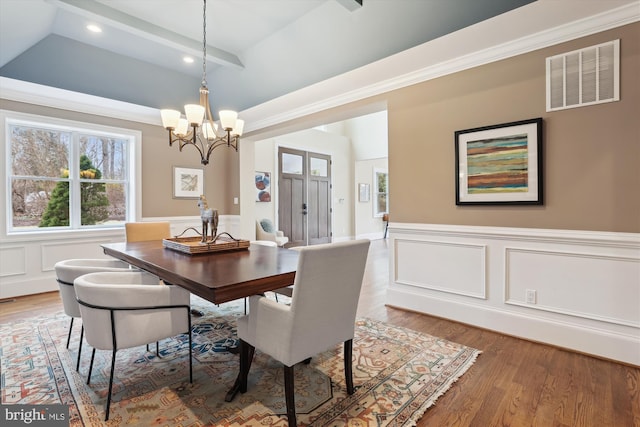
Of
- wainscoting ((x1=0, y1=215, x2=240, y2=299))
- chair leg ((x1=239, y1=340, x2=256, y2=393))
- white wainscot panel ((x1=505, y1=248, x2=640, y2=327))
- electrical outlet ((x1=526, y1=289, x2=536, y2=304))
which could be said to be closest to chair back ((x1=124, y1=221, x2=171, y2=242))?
wainscoting ((x1=0, y1=215, x2=240, y2=299))

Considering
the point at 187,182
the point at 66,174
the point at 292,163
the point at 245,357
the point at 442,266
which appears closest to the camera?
the point at 245,357

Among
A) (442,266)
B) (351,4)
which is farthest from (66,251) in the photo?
(442,266)

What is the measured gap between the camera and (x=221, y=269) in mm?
1804

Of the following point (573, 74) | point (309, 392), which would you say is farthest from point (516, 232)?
point (309, 392)

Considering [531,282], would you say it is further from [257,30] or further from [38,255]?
[38,255]

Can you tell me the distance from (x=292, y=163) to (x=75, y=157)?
4.33 m

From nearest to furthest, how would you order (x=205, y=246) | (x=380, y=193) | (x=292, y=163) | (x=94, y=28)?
(x=205, y=246), (x=94, y=28), (x=292, y=163), (x=380, y=193)

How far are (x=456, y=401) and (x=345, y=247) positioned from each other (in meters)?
1.14

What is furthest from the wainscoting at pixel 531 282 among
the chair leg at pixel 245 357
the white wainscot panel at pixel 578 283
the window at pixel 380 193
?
the window at pixel 380 193

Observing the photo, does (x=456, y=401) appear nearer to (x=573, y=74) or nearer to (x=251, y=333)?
(x=251, y=333)

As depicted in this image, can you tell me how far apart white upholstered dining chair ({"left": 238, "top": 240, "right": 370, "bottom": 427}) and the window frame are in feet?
12.6

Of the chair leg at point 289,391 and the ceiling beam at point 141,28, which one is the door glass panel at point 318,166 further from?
the chair leg at point 289,391

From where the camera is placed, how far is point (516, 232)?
2.61 metres

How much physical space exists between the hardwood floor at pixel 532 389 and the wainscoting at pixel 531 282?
0.15 metres
